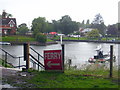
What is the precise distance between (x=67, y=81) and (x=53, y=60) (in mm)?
1593

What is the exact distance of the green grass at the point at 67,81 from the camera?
7219 mm

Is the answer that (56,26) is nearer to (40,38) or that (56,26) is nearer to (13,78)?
(40,38)

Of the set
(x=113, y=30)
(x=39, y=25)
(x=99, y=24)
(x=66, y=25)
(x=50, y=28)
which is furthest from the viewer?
(x=99, y=24)

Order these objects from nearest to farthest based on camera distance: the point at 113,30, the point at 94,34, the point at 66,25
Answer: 1. the point at 94,34
2. the point at 66,25
3. the point at 113,30

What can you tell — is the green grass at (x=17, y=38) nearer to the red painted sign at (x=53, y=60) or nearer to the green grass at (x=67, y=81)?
the red painted sign at (x=53, y=60)

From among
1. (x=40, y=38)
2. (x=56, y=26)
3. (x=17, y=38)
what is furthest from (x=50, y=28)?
(x=17, y=38)

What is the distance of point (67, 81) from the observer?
777 cm

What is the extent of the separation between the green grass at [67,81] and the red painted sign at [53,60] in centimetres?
33

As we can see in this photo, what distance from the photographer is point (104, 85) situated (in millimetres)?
7234

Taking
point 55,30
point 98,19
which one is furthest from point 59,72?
point 98,19

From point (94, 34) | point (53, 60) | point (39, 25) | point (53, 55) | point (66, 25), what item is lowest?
point (53, 60)

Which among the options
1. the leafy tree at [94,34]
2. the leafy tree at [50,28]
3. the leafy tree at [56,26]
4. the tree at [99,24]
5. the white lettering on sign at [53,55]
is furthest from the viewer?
the tree at [99,24]

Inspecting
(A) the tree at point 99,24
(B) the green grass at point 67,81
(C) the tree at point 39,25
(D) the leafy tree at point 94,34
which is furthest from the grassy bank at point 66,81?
(A) the tree at point 99,24

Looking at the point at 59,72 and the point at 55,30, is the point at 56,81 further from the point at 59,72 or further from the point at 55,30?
the point at 55,30
